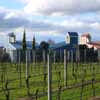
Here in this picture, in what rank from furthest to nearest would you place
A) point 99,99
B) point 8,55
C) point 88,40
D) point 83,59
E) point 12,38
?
point 88,40, point 12,38, point 83,59, point 8,55, point 99,99

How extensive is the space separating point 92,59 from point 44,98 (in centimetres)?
2008

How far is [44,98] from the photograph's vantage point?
408 inches

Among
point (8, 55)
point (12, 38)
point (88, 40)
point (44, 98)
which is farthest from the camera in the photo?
point (88, 40)

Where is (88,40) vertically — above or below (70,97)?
above

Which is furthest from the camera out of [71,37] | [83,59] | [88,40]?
[88,40]

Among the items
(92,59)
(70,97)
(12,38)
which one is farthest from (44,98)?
(12,38)

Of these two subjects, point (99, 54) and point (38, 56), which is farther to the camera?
point (99, 54)

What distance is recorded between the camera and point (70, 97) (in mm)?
10836

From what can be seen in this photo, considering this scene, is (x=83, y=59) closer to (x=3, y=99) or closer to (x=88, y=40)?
(x=3, y=99)

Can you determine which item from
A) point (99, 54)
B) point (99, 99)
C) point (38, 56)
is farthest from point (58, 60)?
point (99, 99)

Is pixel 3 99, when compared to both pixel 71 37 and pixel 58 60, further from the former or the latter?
pixel 71 37

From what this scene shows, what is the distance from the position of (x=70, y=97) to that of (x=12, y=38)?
43119mm

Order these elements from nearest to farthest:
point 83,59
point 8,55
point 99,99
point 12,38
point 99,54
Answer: point 99,99, point 8,55, point 83,59, point 99,54, point 12,38

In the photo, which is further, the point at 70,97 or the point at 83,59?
the point at 83,59
